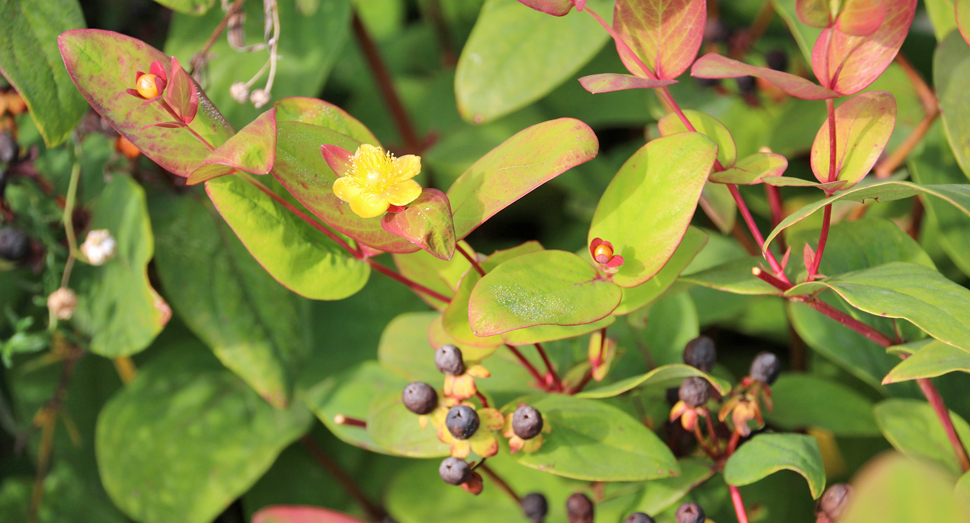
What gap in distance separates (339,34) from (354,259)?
1.31ft

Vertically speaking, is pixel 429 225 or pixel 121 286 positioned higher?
pixel 429 225

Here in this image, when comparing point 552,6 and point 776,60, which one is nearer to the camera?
point 552,6

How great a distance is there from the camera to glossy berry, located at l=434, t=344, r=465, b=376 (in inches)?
16.0

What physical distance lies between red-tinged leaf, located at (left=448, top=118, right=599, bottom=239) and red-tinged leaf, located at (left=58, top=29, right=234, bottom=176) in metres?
0.15

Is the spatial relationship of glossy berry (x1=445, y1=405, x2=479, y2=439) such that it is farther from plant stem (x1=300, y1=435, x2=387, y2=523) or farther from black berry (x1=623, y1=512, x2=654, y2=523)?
plant stem (x1=300, y1=435, x2=387, y2=523)

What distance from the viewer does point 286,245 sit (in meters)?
0.41

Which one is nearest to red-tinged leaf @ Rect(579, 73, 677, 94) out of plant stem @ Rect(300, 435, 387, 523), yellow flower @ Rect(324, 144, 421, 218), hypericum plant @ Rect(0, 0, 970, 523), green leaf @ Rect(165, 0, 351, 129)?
hypericum plant @ Rect(0, 0, 970, 523)

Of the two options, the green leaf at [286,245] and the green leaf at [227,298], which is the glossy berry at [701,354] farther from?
the green leaf at [227,298]

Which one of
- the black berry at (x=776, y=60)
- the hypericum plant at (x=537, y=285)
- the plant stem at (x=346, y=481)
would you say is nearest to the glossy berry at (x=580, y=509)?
the hypericum plant at (x=537, y=285)

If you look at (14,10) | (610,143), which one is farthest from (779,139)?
(14,10)

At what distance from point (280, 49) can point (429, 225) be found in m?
0.48

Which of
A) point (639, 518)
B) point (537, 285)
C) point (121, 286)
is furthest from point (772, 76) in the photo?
point (121, 286)

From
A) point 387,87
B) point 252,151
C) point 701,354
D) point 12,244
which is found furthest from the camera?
point 387,87

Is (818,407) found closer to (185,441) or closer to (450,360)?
(450,360)
